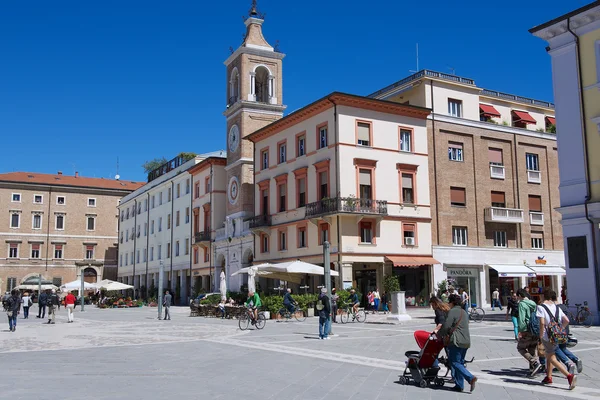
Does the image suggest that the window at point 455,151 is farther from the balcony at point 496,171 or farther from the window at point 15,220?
the window at point 15,220

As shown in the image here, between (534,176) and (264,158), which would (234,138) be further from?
(534,176)

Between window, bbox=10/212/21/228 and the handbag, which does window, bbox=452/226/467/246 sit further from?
window, bbox=10/212/21/228

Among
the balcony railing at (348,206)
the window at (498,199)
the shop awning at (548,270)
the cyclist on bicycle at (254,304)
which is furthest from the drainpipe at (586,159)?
the shop awning at (548,270)

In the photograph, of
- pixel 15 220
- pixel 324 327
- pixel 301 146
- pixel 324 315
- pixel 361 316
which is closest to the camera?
pixel 324 315

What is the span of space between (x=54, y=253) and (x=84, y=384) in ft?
241

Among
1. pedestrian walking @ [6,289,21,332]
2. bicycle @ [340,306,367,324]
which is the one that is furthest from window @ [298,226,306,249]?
pedestrian walking @ [6,289,21,332]

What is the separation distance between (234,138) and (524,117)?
2252cm

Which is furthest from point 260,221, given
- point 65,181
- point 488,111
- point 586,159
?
point 65,181

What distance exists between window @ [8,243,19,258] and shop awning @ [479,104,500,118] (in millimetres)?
60199

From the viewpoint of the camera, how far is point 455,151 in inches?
1630

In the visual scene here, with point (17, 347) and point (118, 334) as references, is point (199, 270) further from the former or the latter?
point (17, 347)

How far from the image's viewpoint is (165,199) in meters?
64.7

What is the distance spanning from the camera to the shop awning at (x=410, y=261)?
37275 millimetres

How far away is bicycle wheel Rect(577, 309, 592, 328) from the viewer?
23.1 metres
